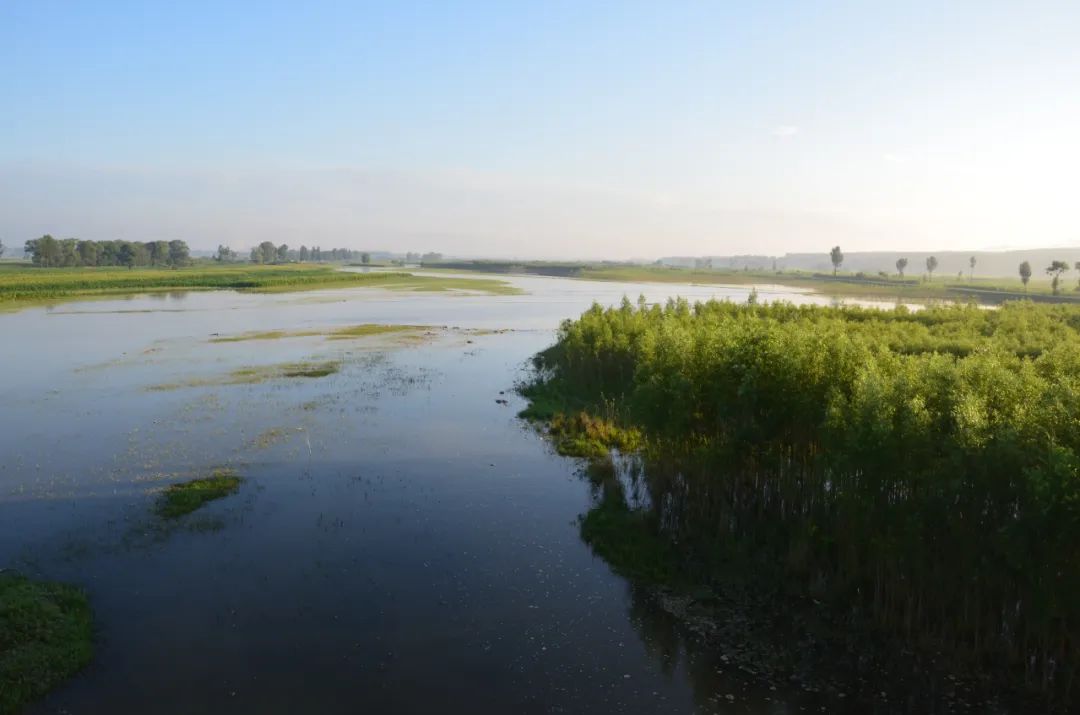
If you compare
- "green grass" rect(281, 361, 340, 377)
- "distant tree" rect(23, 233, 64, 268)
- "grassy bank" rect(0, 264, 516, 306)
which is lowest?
"green grass" rect(281, 361, 340, 377)

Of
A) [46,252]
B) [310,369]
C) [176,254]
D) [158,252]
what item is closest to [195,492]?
[310,369]

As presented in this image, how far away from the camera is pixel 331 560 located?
48.3 feet

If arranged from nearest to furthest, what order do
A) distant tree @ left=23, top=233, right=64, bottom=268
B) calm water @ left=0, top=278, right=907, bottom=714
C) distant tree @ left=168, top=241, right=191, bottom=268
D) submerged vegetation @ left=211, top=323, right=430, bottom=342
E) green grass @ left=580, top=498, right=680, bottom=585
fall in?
calm water @ left=0, top=278, right=907, bottom=714, green grass @ left=580, top=498, right=680, bottom=585, submerged vegetation @ left=211, top=323, right=430, bottom=342, distant tree @ left=23, top=233, right=64, bottom=268, distant tree @ left=168, top=241, right=191, bottom=268

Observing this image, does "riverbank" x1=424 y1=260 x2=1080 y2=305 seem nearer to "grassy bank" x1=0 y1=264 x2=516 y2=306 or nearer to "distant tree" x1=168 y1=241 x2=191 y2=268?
"grassy bank" x1=0 y1=264 x2=516 y2=306

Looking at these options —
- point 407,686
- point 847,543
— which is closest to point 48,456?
point 407,686

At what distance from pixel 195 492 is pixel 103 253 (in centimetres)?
16347

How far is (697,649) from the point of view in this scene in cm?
1177

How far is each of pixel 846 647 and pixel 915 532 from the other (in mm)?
2385


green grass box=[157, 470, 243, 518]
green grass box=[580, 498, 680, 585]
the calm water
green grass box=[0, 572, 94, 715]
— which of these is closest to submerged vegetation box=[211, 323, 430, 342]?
the calm water

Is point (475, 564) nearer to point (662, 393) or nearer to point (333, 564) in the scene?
point (333, 564)

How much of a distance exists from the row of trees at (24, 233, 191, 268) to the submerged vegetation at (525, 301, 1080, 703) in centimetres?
15339

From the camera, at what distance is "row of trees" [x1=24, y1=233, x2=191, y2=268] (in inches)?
5315

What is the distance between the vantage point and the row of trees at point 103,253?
5315 inches

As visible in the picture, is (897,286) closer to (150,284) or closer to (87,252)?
(150,284)
